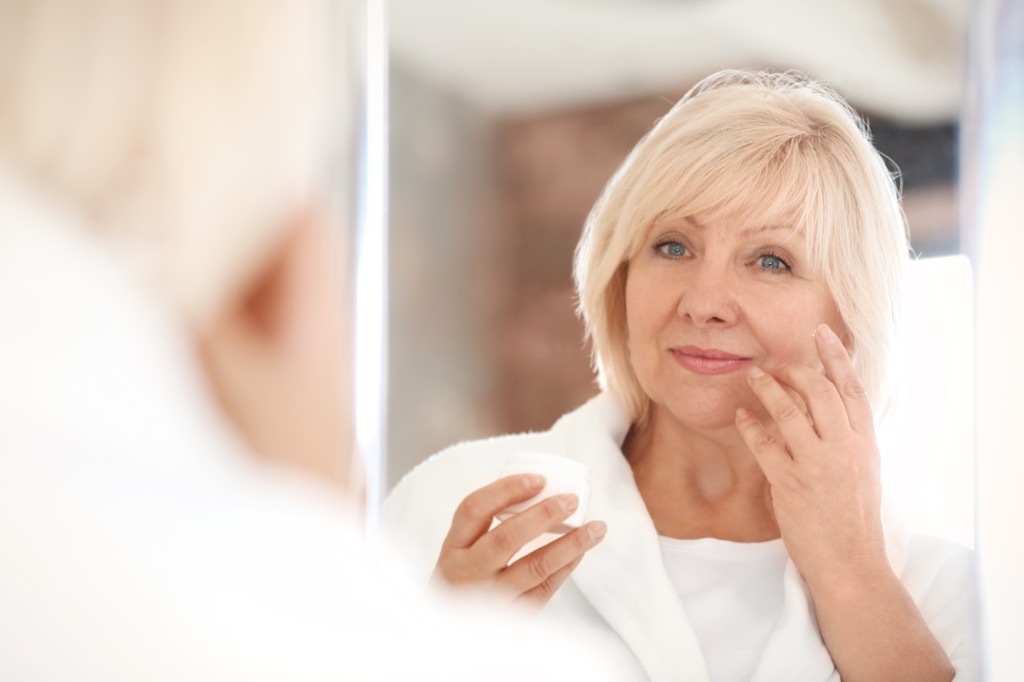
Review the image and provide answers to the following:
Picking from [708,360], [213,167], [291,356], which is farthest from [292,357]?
[708,360]

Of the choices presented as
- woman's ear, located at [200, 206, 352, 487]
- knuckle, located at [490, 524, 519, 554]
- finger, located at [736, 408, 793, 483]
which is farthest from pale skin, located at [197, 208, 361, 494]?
finger, located at [736, 408, 793, 483]

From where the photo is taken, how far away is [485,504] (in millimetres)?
441

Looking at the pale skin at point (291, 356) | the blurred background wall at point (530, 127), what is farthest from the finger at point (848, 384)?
the pale skin at point (291, 356)

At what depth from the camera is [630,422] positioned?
472mm

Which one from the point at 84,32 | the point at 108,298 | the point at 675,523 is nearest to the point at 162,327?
the point at 108,298

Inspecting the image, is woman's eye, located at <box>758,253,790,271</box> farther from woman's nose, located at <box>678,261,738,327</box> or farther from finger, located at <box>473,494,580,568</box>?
finger, located at <box>473,494,580,568</box>

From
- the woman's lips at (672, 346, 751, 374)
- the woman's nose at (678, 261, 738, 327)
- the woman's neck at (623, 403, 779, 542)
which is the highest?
the woman's nose at (678, 261, 738, 327)

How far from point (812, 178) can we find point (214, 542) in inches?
13.1

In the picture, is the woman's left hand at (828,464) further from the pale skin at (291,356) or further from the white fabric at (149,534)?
the pale skin at (291,356)

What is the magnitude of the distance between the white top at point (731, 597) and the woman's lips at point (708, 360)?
3.5 inches

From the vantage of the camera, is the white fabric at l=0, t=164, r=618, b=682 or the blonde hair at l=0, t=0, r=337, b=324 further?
the blonde hair at l=0, t=0, r=337, b=324

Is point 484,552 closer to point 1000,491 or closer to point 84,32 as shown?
point 1000,491

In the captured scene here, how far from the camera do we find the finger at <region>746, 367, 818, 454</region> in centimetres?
42

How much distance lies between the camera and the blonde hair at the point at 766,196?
42 cm
